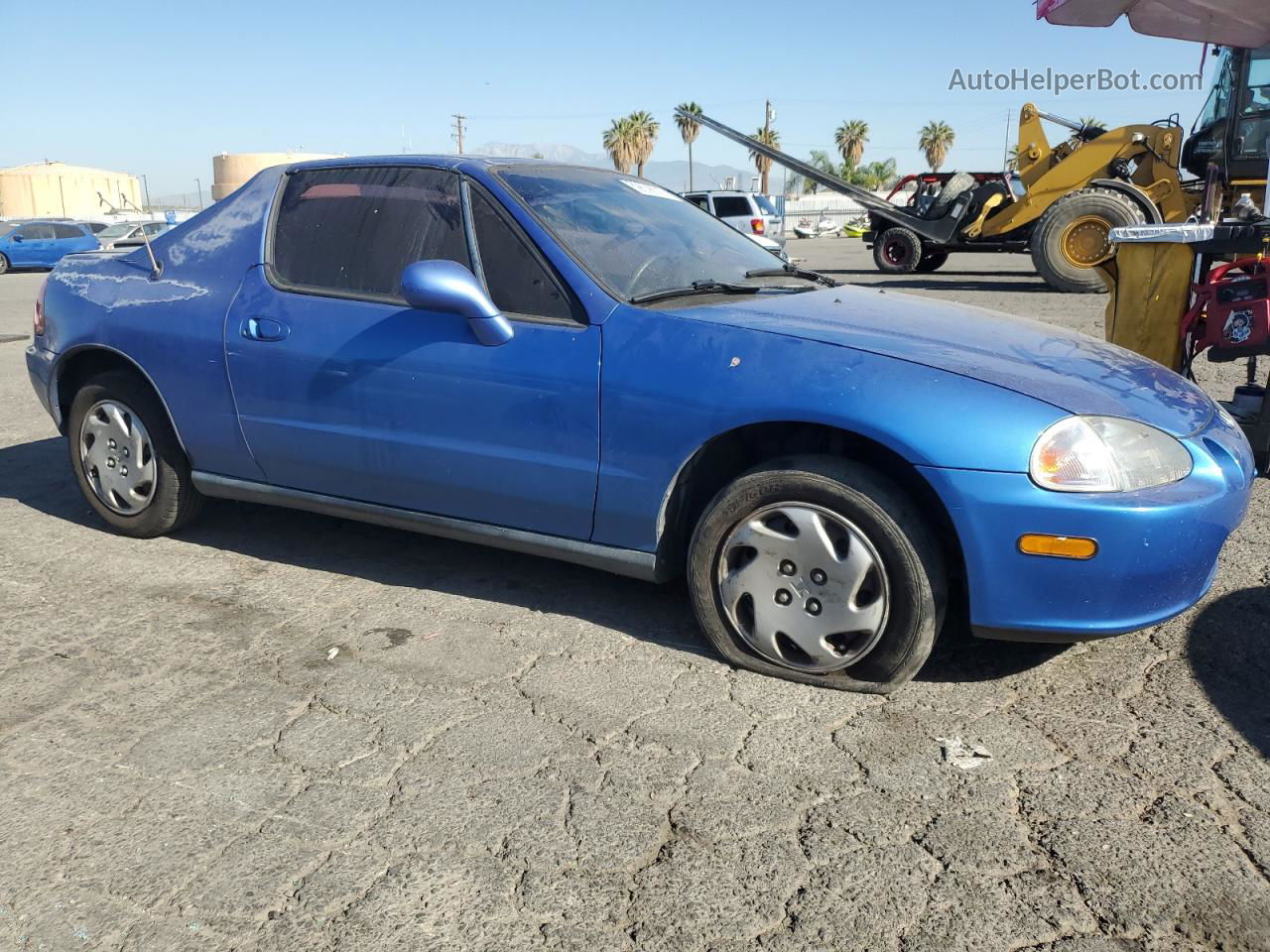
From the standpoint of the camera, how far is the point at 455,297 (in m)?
3.29

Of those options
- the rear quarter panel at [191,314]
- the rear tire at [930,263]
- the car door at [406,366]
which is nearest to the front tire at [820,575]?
the car door at [406,366]

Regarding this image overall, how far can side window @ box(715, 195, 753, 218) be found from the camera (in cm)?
2491

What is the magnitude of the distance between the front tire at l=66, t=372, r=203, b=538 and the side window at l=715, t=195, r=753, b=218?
71.0 ft

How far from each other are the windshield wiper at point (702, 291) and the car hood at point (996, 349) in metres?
0.10

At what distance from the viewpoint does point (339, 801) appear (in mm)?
2518

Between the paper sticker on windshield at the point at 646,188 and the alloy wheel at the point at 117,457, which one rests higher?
the paper sticker on windshield at the point at 646,188

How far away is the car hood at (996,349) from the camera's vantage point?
2.90 metres

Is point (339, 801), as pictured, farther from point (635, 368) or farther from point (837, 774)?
point (635, 368)

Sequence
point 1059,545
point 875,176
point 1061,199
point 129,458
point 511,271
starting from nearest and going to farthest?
point 1059,545 → point 511,271 → point 129,458 → point 1061,199 → point 875,176

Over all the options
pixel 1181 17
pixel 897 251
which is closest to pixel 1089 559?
pixel 1181 17

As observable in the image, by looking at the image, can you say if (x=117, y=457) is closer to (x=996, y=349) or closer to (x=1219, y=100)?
(x=996, y=349)

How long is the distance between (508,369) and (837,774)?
154 centimetres

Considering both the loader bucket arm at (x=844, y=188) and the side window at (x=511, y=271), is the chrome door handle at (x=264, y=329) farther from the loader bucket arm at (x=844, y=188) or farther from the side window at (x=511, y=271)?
the loader bucket arm at (x=844, y=188)

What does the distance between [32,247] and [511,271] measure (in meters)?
26.3
